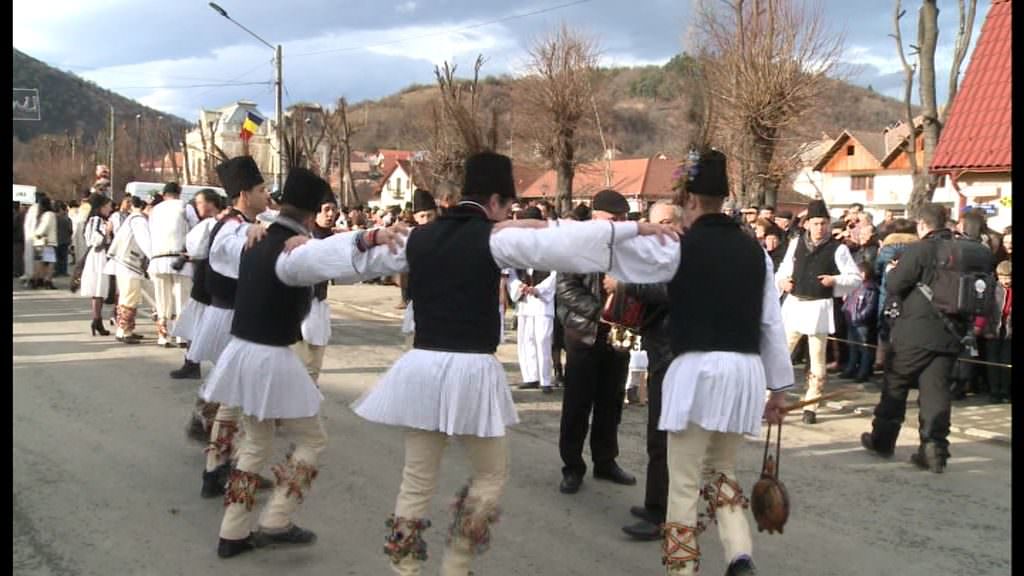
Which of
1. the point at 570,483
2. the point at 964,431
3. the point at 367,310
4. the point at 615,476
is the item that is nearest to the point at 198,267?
the point at 570,483

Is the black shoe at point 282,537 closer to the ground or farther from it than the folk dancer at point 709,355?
closer to the ground

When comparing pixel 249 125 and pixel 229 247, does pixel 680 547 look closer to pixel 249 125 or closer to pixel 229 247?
pixel 229 247

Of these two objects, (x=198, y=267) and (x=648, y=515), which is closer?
(x=648, y=515)

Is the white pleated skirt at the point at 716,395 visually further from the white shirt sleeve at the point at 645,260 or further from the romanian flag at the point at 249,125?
the romanian flag at the point at 249,125

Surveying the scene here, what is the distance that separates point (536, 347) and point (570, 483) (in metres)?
3.38

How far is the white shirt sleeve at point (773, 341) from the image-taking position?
411 cm

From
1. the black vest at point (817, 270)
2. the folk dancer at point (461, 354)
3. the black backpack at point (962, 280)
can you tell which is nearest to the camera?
the folk dancer at point (461, 354)

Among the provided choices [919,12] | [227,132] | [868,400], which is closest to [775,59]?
[919,12]

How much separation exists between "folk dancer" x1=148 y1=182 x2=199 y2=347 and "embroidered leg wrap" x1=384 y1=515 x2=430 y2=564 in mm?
6882

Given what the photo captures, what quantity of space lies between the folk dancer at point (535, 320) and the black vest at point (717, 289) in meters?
4.96

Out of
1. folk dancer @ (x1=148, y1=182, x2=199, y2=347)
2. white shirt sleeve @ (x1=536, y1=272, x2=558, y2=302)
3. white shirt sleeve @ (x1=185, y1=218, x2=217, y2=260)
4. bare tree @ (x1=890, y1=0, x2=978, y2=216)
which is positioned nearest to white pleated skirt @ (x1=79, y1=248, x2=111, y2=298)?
folk dancer @ (x1=148, y1=182, x2=199, y2=347)

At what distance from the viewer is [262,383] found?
4484 mm

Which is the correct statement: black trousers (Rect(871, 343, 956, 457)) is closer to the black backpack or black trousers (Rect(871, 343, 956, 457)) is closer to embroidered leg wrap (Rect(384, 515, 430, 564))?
the black backpack

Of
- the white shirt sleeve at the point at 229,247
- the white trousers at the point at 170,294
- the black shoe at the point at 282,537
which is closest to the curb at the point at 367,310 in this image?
the white trousers at the point at 170,294
